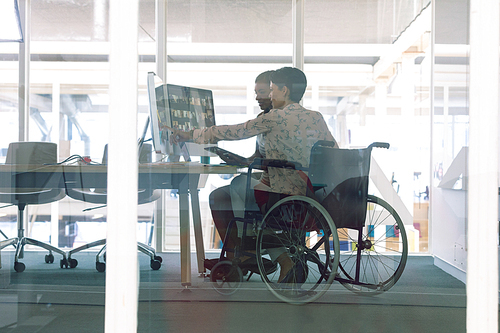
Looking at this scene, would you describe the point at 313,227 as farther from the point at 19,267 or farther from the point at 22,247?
the point at 22,247

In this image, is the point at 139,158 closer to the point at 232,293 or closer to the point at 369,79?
the point at 232,293

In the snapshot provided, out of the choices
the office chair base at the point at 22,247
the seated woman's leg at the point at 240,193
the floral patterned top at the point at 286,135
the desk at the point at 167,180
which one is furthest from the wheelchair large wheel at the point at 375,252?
the office chair base at the point at 22,247

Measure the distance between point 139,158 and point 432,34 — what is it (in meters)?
2.81

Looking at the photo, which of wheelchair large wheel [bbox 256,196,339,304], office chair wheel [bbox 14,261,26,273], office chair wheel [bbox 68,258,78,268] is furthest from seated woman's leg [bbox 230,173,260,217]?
office chair wheel [bbox 14,261,26,273]

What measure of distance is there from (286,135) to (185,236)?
2.72 feet

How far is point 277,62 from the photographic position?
3.58 metres

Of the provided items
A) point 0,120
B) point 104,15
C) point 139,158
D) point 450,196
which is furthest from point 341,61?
point 0,120

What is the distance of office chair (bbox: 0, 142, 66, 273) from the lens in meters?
2.43

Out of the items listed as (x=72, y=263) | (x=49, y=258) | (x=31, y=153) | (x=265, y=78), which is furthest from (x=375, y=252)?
(x=31, y=153)

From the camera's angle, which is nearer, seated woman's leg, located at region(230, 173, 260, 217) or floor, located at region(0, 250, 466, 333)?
floor, located at region(0, 250, 466, 333)

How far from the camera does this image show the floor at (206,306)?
71.4 inches

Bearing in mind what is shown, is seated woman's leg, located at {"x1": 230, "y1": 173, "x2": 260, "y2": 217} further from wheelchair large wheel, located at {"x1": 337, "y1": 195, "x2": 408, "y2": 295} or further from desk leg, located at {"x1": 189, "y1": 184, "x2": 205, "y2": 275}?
wheelchair large wheel, located at {"x1": 337, "y1": 195, "x2": 408, "y2": 295}

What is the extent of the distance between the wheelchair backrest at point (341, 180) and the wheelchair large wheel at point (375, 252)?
0.11 metres

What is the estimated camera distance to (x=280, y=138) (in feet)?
7.09
